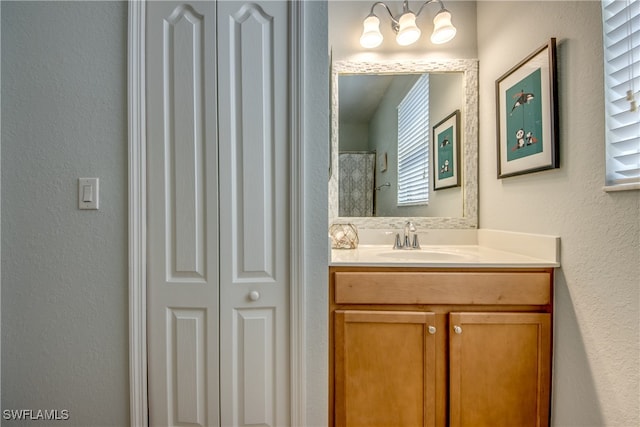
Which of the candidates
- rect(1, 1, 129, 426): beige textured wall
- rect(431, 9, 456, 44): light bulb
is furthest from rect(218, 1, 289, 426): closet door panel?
rect(431, 9, 456, 44): light bulb

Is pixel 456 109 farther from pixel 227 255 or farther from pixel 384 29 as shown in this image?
pixel 227 255

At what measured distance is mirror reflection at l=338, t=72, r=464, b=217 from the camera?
161cm

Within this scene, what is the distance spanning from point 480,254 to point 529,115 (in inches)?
26.3

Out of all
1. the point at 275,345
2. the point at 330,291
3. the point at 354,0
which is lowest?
the point at 275,345

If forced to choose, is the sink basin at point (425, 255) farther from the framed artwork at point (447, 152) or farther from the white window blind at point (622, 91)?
the white window blind at point (622, 91)

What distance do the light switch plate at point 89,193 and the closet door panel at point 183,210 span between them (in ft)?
0.64

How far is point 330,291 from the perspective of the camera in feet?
3.46

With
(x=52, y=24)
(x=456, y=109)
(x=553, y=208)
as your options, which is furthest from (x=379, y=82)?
(x=52, y=24)

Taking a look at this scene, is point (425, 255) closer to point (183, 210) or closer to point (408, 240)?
point (408, 240)

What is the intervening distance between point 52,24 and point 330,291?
149cm

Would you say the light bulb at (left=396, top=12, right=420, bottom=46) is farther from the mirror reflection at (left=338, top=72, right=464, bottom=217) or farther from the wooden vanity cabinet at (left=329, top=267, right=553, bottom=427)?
the wooden vanity cabinet at (left=329, top=267, right=553, bottom=427)

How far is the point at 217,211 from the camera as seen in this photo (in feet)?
3.22

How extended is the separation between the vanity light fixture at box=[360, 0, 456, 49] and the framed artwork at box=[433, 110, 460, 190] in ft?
1.43

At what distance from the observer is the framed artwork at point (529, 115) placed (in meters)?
1.04
